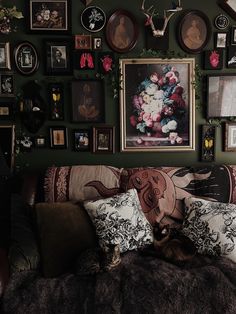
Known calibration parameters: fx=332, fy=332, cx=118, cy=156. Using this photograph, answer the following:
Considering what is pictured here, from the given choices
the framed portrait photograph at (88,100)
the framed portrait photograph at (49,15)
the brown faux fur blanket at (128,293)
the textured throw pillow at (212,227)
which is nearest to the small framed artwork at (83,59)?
the framed portrait photograph at (88,100)

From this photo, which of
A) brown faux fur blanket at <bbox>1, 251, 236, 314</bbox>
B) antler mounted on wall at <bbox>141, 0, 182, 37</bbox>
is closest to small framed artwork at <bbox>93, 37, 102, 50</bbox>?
antler mounted on wall at <bbox>141, 0, 182, 37</bbox>

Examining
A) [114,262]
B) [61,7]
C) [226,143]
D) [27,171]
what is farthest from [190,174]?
[61,7]

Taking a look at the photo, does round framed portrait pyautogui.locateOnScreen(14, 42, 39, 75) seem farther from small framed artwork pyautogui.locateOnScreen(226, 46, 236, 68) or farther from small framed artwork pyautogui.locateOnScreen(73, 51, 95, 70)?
small framed artwork pyautogui.locateOnScreen(226, 46, 236, 68)

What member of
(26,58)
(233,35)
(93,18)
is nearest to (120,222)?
(26,58)

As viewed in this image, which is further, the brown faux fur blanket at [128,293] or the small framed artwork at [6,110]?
the small framed artwork at [6,110]

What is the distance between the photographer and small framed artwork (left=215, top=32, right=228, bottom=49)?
2.75 meters

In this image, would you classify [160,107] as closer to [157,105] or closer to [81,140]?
[157,105]

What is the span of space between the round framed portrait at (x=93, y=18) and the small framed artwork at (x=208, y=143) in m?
1.20

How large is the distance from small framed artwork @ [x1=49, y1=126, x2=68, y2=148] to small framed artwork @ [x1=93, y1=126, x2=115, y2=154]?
0.25 metres

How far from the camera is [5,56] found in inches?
104

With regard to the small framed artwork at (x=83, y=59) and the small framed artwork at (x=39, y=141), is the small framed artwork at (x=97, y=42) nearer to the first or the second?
Result: the small framed artwork at (x=83, y=59)

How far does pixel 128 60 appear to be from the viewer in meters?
2.71

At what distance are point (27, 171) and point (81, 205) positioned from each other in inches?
30.6

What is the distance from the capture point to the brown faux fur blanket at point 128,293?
1.67 meters
